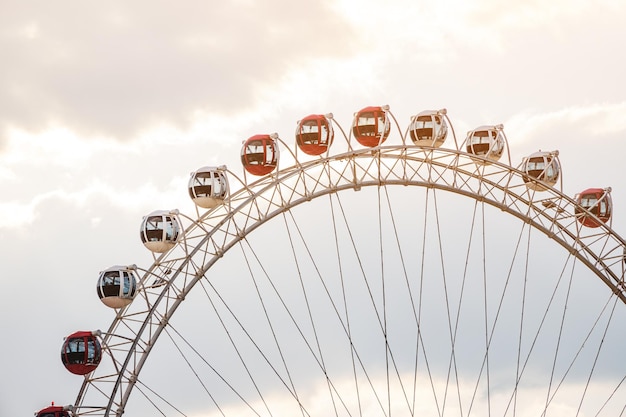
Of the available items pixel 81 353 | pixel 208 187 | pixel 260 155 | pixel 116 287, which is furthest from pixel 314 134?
pixel 81 353

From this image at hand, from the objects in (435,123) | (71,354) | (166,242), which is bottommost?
(71,354)

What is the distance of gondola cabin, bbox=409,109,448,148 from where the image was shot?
39.5 m

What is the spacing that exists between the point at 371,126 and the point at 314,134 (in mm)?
1531

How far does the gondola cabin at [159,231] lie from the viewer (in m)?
37.9

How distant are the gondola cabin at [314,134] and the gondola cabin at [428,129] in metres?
2.33

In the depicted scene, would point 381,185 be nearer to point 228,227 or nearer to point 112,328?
point 228,227

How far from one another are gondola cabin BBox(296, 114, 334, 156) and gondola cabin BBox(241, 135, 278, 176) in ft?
2.34

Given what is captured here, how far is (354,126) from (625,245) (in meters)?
8.50

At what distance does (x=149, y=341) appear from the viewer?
38281 mm

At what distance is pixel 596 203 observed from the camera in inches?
1649

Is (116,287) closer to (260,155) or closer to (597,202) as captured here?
(260,155)

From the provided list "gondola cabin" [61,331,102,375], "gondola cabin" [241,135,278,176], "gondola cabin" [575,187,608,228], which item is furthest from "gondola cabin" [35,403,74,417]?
"gondola cabin" [575,187,608,228]

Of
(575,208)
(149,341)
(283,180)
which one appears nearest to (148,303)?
(149,341)

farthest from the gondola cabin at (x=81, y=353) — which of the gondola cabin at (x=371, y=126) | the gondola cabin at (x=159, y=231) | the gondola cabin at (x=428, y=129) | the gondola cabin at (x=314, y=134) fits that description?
the gondola cabin at (x=428, y=129)
